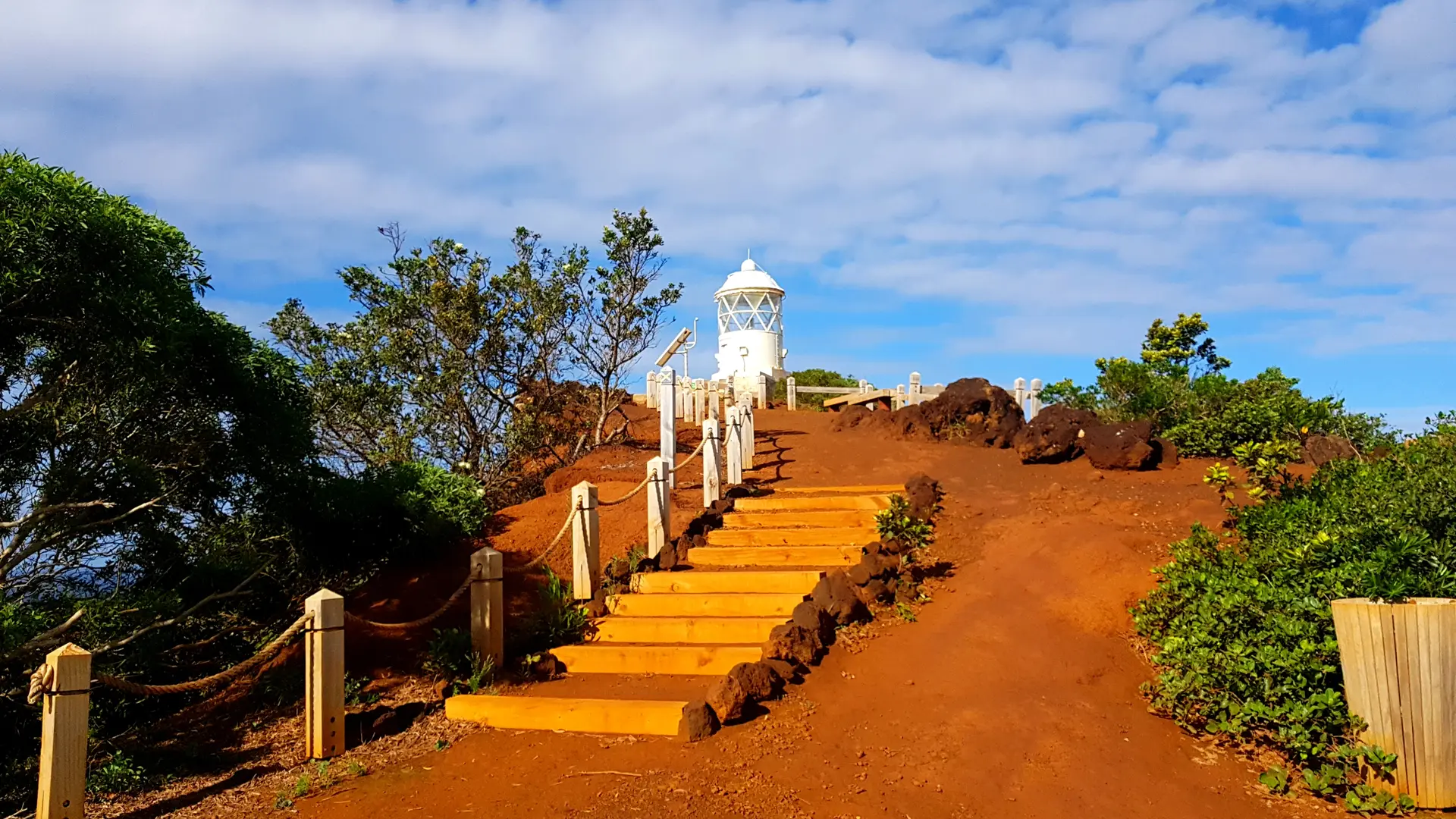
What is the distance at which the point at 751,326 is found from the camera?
28.9 meters

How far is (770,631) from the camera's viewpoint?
773 cm

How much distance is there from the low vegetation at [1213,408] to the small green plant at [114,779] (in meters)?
11.2

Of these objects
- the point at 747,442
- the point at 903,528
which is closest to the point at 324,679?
the point at 903,528

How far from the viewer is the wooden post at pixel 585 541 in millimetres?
8523

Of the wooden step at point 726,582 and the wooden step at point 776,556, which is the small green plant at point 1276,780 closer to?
the wooden step at point 726,582

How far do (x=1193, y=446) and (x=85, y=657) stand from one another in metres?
12.4

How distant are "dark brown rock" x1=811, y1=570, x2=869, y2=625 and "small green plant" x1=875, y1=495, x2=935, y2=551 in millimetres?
1460

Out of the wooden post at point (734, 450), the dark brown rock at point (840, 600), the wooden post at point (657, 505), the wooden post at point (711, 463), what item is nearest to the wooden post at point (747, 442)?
the wooden post at point (734, 450)

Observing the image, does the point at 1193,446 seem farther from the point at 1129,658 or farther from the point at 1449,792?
the point at 1449,792

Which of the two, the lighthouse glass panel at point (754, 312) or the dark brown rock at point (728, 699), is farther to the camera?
the lighthouse glass panel at point (754, 312)

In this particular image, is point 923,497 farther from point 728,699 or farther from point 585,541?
point 728,699

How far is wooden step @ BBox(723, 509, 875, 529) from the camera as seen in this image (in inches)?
415

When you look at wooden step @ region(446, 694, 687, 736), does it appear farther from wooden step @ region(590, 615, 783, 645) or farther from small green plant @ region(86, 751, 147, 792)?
small green plant @ region(86, 751, 147, 792)

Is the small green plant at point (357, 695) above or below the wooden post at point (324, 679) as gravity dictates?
below
